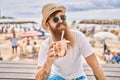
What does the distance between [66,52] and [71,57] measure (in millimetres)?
230

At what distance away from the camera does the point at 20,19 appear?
1575 centimetres

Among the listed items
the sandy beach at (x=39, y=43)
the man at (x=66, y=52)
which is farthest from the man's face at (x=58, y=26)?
the sandy beach at (x=39, y=43)

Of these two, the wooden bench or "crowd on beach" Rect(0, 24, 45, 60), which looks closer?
the wooden bench

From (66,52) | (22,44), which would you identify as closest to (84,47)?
(66,52)

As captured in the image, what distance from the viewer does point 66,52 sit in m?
1.50

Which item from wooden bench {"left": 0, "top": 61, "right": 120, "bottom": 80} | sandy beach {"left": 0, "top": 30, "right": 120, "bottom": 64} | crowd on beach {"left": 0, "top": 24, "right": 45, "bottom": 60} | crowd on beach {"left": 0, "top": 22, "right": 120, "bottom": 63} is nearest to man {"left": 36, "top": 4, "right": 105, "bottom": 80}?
wooden bench {"left": 0, "top": 61, "right": 120, "bottom": 80}

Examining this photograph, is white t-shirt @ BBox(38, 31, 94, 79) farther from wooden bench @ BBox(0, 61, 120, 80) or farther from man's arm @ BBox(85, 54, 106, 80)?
wooden bench @ BBox(0, 61, 120, 80)

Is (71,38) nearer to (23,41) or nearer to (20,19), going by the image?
(23,41)

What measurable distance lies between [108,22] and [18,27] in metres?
5.00

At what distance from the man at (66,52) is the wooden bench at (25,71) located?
1.82 feet

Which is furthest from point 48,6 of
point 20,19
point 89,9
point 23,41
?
point 89,9

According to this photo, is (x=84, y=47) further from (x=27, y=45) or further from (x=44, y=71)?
(x=27, y=45)

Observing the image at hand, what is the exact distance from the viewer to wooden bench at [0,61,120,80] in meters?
2.36

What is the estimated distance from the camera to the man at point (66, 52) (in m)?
1.56
